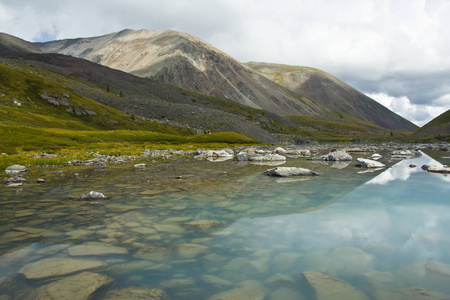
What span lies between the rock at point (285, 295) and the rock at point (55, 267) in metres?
3.77

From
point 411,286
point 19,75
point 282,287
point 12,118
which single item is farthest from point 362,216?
point 19,75

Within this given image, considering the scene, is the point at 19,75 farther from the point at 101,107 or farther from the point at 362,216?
the point at 362,216

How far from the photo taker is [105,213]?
383 inches

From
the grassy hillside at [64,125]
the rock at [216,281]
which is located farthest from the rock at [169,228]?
the grassy hillside at [64,125]

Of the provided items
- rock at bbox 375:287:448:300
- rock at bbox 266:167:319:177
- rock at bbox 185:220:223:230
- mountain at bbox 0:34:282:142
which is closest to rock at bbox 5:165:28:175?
rock at bbox 185:220:223:230

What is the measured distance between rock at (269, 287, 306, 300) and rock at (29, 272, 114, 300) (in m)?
3.20

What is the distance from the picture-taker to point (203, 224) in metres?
8.63

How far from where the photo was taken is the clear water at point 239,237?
5211 mm

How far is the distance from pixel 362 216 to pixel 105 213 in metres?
9.75

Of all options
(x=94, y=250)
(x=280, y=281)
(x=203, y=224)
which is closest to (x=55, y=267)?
(x=94, y=250)

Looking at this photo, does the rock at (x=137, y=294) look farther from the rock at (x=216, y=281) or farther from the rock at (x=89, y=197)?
the rock at (x=89, y=197)

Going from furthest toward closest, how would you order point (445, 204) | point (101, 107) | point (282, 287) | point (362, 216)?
point (101, 107) → point (445, 204) → point (362, 216) → point (282, 287)

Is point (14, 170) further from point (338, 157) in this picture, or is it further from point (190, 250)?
point (338, 157)

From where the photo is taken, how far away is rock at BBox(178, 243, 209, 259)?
20.7 feet
